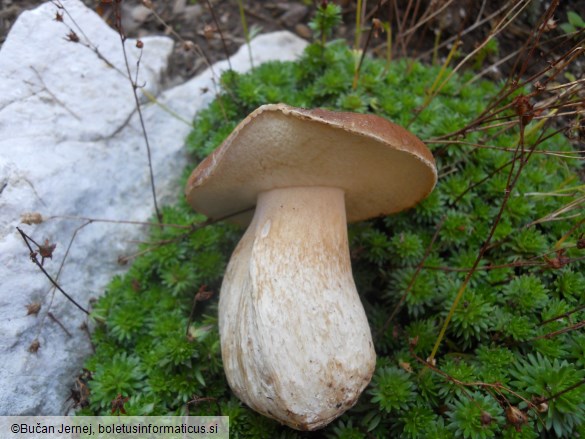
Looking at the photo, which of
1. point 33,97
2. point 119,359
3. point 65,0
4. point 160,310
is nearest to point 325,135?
point 160,310

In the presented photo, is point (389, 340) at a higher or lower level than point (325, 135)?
lower

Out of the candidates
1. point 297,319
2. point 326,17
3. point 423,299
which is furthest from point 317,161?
point 326,17

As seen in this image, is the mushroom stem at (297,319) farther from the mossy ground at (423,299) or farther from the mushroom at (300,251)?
the mossy ground at (423,299)

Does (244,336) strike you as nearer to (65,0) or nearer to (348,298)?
(348,298)

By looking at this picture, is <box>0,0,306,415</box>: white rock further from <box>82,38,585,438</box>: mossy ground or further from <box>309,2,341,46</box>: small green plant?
<box>309,2,341,46</box>: small green plant

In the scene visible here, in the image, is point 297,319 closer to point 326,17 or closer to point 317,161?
point 317,161

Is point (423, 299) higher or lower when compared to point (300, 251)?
lower

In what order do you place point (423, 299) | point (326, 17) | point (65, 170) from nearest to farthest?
point (423, 299)
point (65, 170)
point (326, 17)
